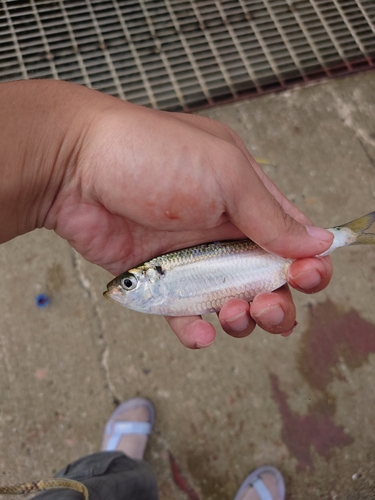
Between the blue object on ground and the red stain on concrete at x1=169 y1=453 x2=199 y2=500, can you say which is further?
the blue object on ground

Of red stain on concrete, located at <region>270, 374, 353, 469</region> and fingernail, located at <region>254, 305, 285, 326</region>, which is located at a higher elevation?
fingernail, located at <region>254, 305, 285, 326</region>

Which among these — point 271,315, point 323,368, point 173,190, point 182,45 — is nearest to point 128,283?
point 173,190

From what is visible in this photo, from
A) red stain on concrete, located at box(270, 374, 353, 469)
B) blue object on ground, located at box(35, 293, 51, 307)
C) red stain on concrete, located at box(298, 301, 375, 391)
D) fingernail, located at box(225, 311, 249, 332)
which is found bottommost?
red stain on concrete, located at box(270, 374, 353, 469)

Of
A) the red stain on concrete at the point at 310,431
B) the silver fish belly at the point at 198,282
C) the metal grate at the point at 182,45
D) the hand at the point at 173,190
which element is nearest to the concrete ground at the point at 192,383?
the red stain on concrete at the point at 310,431

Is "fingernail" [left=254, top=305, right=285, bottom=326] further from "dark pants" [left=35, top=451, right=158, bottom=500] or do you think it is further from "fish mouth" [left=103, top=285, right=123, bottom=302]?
"dark pants" [left=35, top=451, right=158, bottom=500]

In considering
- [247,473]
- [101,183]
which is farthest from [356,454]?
[101,183]

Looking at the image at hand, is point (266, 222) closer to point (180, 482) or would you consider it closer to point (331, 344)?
point (331, 344)

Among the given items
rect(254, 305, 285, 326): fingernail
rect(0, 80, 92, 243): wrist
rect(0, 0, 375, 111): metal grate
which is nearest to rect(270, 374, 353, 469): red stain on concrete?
rect(254, 305, 285, 326): fingernail
